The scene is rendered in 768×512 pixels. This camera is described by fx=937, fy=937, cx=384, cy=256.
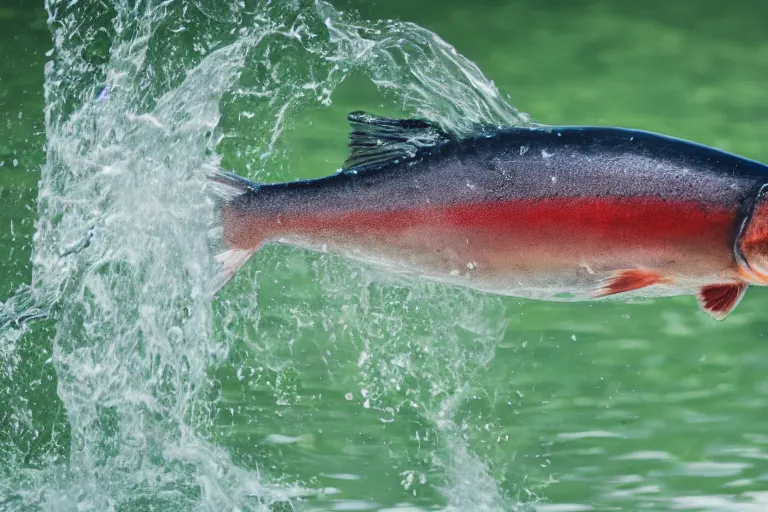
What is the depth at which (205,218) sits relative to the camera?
3.92 ft

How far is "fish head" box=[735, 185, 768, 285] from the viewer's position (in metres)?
0.98

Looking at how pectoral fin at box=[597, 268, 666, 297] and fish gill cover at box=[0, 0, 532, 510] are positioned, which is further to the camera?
fish gill cover at box=[0, 0, 532, 510]

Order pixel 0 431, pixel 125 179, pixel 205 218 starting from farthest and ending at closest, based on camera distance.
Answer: pixel 0 431
pixel 125 179
pixel 205 218

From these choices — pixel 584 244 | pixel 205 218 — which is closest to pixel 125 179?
pixel 205 218

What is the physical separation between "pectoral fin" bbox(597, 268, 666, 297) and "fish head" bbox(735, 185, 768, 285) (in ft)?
0.29

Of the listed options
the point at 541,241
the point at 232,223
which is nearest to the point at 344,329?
the point at 232,223

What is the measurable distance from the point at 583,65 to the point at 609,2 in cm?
11

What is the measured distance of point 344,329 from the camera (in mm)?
1606

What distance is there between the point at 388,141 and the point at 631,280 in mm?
317

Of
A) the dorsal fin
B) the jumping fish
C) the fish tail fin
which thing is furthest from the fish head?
the fish tail fin

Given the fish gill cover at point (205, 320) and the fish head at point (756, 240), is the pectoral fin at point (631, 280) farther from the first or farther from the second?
the fish gill cover at point (205, 320)

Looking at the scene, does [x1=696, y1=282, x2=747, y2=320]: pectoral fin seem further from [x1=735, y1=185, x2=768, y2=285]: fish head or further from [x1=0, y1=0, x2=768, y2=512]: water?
[x1=0, y1=0, x2=768, y2=512]: water

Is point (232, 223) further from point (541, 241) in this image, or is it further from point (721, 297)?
point (721, 297)

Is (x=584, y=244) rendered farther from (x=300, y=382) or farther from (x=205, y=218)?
(x=300, y=382)
